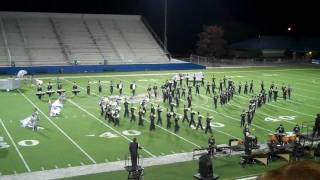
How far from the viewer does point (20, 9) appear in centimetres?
4253

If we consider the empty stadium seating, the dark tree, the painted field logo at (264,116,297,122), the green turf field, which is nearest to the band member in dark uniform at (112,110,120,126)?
the green turf field

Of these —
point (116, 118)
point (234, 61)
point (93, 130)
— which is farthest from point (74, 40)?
point (93, 130)

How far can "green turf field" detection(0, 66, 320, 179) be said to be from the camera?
12.5 meters

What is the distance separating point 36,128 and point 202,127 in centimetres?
612

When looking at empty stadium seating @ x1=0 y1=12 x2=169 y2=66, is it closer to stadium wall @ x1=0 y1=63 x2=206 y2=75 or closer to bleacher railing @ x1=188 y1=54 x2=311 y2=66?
stadium wall @ x1=0 y1=63 x2=206 y2=75

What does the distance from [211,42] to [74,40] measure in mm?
13942

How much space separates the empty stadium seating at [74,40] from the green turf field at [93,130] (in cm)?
1107

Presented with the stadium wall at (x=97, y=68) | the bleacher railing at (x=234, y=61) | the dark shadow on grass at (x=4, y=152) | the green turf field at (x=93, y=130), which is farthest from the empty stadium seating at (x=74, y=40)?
the dark shadow on grass at (x=4, y=152)

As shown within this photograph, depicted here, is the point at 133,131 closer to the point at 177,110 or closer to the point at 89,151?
the point at 89,151

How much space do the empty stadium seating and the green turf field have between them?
11.1 m

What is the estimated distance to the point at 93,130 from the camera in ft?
51.9

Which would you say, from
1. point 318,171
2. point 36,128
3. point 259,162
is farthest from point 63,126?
point 318,171

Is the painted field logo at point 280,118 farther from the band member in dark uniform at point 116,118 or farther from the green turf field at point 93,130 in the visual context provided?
Answer: the band member in dark uniform at point 116,118

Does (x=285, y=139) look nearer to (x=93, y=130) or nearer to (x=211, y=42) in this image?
(x=93, y=130)
